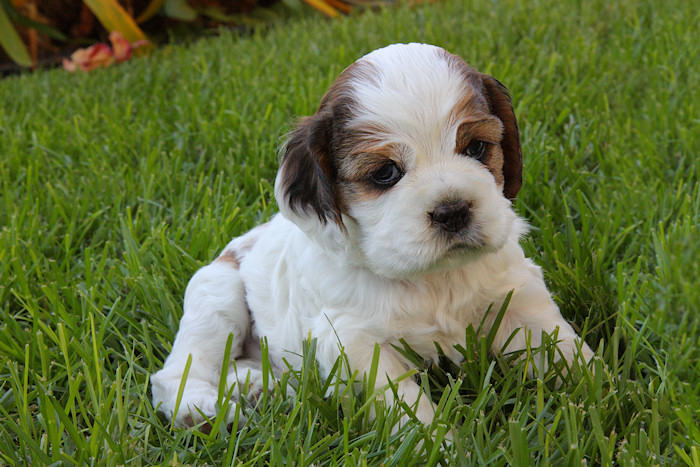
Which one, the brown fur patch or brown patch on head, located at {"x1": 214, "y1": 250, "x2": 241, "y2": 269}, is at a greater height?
the brown fur patch

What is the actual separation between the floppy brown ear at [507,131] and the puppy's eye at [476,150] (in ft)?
0.75

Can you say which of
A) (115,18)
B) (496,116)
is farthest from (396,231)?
(115,18)

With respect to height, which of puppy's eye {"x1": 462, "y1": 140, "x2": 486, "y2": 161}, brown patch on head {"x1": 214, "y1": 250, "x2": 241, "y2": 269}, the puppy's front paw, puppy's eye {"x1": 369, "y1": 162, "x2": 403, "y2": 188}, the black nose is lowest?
the puppy's front paw

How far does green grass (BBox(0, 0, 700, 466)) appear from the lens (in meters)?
2.81

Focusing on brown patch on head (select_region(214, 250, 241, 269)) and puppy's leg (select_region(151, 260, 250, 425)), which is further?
brown patch on head (select_region(214, 250, 241, 269))

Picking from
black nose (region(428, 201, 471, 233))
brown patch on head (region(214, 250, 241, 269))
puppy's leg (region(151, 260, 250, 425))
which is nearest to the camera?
black nose (region(428, 201, 471, 233))

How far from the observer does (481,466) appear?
2.60 metres

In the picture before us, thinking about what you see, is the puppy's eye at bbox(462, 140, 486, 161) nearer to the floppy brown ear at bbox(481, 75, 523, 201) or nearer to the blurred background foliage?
the floppy brown ear at bbox(481, 75, 523, 201)

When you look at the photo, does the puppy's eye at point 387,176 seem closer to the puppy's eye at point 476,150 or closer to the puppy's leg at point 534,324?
the puppy's eye at point 476,150

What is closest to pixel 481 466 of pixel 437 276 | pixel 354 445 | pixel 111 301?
pixel 354 445

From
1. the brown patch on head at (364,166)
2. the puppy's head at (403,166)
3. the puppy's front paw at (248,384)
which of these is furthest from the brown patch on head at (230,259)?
the brown patch on head at (364,166)

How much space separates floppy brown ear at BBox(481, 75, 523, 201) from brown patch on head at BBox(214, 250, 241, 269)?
1.41 meters

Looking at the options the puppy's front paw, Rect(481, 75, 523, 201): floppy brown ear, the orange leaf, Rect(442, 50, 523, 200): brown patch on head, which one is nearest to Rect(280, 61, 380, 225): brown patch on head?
Rect(442, 50, 523, 200): brown patch on head

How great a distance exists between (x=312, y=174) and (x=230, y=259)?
112cm
